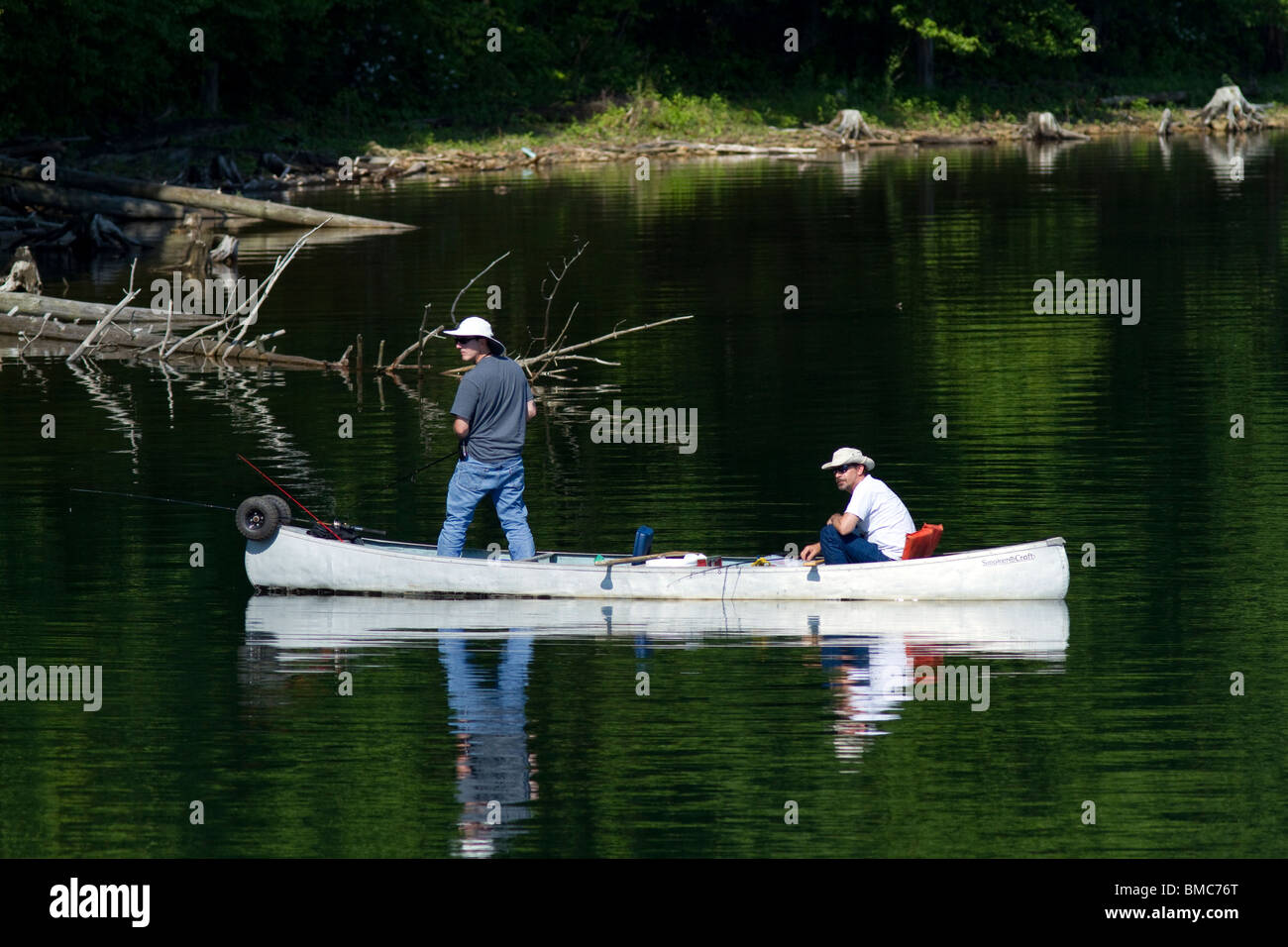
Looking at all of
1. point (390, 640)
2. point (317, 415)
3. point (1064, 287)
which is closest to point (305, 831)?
point (390, 640)

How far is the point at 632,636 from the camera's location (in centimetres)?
1595

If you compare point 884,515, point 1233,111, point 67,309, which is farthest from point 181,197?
point 1233,111

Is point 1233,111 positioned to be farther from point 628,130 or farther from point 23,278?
point 23,278

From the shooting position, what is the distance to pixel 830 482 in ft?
70.7

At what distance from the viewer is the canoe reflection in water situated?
1388 centimetres

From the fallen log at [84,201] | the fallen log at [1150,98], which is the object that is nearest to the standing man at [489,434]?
the fallen log at [84,201]

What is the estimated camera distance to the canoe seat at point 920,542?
53.8ft

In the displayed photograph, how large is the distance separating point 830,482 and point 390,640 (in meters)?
6.98

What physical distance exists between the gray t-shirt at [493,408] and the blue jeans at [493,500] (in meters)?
0.10

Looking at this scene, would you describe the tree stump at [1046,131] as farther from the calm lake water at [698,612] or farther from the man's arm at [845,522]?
the man's arm at [845,522]

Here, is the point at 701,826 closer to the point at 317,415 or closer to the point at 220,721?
the point at 220,721

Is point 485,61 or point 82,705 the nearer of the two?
point 82,705

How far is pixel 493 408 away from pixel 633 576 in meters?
1.88

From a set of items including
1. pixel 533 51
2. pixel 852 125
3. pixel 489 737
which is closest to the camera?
pixel 489 737
